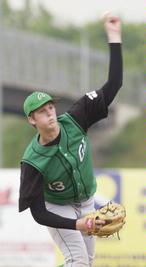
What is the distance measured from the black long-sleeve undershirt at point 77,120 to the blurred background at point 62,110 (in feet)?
18.6

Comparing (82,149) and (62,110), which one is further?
(62,110)

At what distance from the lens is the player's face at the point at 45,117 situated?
6566 mm

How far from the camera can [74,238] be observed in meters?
6.98

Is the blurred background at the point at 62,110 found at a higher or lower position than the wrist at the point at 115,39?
lower

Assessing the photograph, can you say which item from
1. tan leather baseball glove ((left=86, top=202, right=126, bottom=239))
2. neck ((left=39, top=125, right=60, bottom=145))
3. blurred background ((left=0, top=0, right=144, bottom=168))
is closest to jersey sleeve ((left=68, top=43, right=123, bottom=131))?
neck ((left=39, top=125, right=60, bottom=145))

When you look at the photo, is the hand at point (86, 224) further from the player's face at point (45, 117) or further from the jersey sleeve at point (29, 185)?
the player's face at point (45, 117)

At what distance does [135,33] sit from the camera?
60.8 metres

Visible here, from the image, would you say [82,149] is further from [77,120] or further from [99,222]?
[99,222]

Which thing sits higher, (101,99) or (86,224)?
(101,99)

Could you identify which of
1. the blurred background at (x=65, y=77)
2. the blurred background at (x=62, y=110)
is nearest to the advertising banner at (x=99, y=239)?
the blurred background at (x=62, y=110)

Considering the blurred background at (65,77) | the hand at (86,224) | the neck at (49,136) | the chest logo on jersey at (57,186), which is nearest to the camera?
the hand at (86,224)

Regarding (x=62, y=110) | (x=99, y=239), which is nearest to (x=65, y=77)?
(x=62, y=110)

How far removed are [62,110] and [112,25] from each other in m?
39.6

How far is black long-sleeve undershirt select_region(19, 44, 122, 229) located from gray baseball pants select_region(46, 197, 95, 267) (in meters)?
0.38
